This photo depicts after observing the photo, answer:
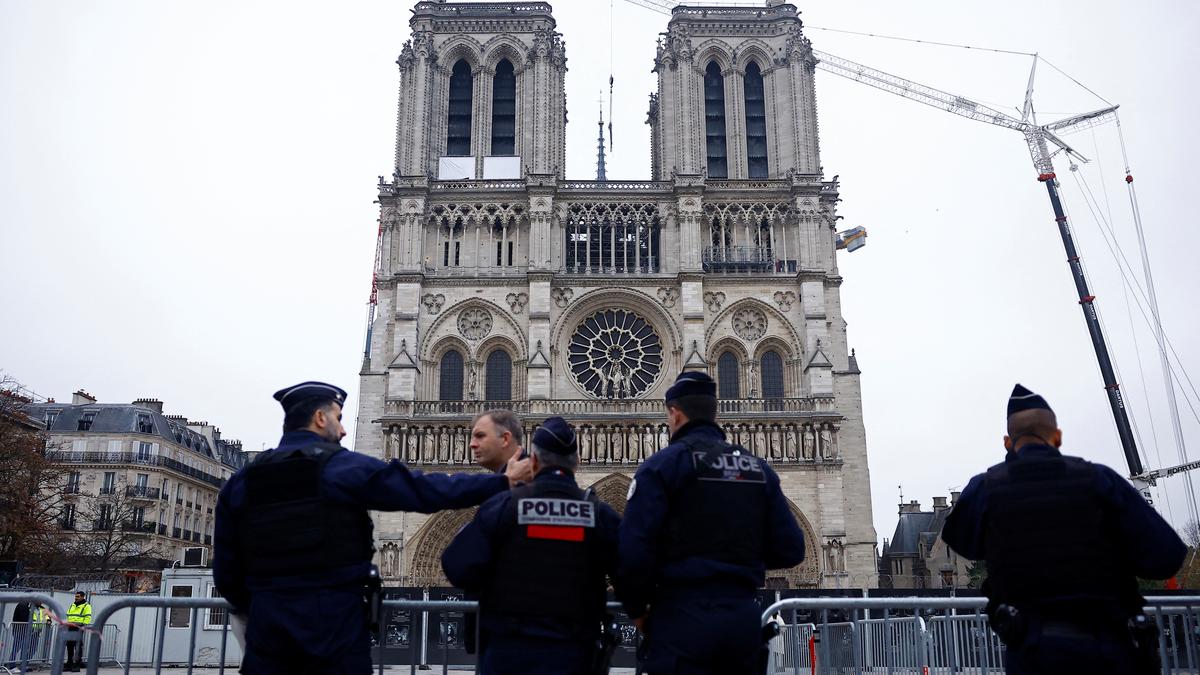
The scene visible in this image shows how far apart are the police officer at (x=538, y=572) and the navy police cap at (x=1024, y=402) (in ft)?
6.92

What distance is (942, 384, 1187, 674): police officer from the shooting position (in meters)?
4.28

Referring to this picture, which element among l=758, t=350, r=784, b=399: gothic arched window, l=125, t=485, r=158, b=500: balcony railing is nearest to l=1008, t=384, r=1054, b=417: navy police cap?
l=758, t=350, r=784, b=399: gothic arched window

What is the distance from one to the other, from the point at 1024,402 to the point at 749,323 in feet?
95.9

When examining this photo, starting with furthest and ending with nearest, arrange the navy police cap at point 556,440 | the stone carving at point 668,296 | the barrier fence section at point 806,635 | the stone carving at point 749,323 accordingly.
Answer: the stone carving at point 668,296, the stone carving at point 749,323, the barrier fence section at point 806,635, the navy police cap at point 556,440

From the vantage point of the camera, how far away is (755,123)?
122ft

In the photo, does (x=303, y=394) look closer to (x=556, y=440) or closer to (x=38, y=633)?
(x=556, y=440)

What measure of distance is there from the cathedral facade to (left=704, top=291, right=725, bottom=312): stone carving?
0.07 metres

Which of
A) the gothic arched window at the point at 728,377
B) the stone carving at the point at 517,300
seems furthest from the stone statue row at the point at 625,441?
the stone carving at the point at 517,300

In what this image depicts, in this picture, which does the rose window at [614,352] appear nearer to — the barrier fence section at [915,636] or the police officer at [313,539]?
the barrier fence section at [915,636]

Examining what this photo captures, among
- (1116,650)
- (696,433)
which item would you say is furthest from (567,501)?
(1116,650)

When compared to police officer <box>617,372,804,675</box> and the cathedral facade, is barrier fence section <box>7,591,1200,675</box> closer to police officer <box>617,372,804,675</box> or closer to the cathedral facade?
police officer <box>617,372,804,675</box>

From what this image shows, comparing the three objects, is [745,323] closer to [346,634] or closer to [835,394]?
[835,394]

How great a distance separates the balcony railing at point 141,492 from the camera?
41.3 meters

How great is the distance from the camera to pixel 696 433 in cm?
486
